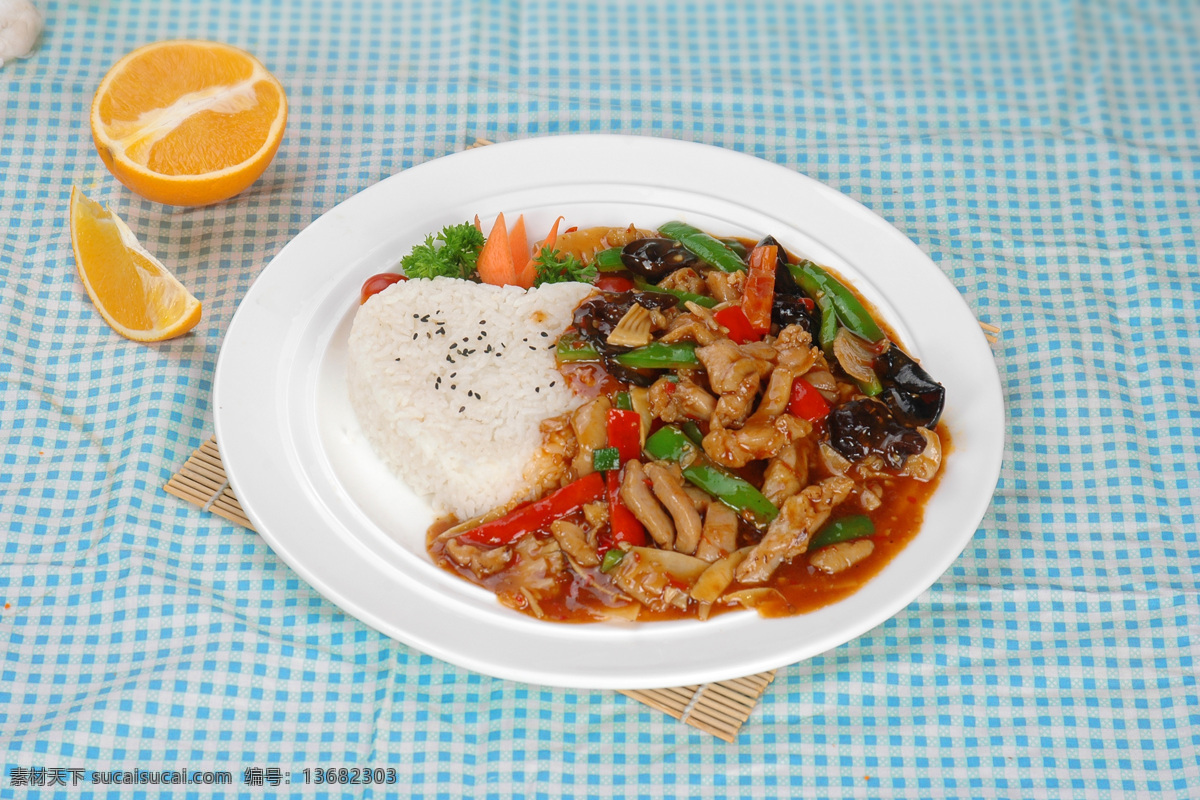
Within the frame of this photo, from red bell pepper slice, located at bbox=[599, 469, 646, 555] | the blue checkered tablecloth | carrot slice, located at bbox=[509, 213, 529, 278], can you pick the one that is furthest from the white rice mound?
the blue checkered tablecloth

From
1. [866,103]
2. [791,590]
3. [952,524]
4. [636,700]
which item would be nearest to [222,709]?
[636,700]

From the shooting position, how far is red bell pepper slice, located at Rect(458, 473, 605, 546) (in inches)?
150

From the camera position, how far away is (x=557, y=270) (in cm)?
458

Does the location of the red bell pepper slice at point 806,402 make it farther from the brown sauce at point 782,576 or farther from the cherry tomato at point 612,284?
the cherry tomato at point 612,284

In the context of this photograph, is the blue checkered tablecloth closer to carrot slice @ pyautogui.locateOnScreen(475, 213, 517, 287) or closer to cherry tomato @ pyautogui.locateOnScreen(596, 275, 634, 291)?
carrot slice @ pyautogui.locateOnScreen(475, 213, 517, 287)

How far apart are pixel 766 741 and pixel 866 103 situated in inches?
152

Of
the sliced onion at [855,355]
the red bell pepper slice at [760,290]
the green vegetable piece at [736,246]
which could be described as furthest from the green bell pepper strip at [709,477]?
the green vegetable piece at [736,246]

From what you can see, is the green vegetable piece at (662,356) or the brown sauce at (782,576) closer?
the brown sauce at (782,576)

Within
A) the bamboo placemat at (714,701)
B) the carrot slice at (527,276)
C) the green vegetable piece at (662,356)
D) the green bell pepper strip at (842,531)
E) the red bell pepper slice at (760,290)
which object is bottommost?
the bamboo placemat at (714,701)

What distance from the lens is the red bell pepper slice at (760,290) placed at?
4.09 metres

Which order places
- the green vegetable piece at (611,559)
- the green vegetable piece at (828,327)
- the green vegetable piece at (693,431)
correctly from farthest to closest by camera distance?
1. the green vegetable piece at (828,327)
2. the green vegetable piece at (693,431)
3. the green vegetable piece at (611,559)

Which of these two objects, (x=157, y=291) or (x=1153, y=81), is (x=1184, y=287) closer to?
(x=1153, y=81)

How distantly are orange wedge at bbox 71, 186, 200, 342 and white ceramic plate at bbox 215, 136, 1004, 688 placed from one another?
0.52 meters

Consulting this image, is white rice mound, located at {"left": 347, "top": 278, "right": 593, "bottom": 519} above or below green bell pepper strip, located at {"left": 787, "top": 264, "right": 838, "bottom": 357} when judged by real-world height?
below
